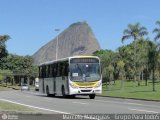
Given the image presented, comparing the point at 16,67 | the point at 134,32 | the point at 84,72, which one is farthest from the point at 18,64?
the point at 84,72

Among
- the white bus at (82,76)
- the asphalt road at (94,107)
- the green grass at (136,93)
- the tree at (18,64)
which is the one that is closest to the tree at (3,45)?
the tree at (18,64)

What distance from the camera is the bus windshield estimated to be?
4141cm

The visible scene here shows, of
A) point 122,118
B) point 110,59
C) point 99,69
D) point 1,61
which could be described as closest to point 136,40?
point 110,59

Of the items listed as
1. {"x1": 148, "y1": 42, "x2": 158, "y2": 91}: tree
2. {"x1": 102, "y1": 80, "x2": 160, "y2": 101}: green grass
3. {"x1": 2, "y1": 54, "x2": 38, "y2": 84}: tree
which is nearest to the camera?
{"x1": 102, "y1": 80, "x2": 160, "y2": 101}: green grass

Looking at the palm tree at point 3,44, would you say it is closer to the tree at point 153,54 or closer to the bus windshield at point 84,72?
the tree at point 153,54

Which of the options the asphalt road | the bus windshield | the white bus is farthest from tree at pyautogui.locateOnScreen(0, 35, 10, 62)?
the asphalt road

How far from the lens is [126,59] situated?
395 ft

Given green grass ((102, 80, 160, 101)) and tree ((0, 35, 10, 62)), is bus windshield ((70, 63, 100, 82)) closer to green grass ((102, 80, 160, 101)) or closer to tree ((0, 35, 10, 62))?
green grass ((102, 80, 160, 101))

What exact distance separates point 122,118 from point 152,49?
152 feet

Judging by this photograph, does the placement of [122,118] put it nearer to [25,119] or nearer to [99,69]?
[25,119]

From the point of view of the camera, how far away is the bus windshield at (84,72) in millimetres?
41406

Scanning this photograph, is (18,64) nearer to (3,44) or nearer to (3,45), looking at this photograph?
(3,45)

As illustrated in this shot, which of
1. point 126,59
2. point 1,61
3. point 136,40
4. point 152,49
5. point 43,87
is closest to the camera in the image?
point 43,87

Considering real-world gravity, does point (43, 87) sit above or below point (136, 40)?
below
